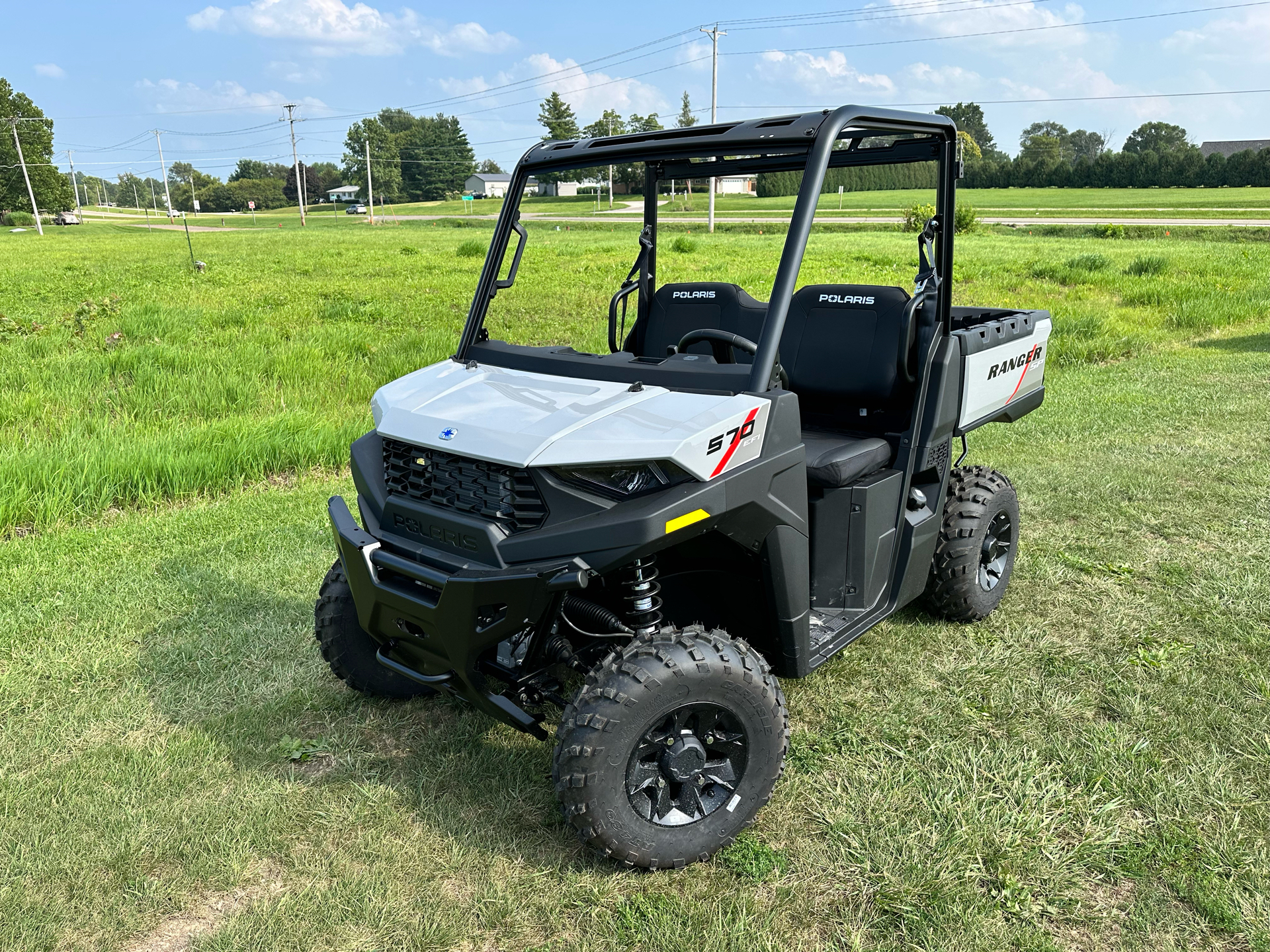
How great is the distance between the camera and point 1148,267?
17406mm

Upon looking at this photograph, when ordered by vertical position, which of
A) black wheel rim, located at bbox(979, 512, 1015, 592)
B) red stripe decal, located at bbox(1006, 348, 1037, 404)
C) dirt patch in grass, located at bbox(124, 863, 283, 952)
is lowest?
dirt patch in grass, located at bbox(124, 863, 283, 952)

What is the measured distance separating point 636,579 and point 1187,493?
4.70 meters

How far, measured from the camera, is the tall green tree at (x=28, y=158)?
70000 mm

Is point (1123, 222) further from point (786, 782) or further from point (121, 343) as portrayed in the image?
point (786, 782)

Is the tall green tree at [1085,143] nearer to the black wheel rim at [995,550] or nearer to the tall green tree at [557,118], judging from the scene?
the tall green tree at [557,118]

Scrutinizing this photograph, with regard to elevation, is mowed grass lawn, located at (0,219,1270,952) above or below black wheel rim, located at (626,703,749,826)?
below

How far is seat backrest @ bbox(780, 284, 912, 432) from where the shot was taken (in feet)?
12.4

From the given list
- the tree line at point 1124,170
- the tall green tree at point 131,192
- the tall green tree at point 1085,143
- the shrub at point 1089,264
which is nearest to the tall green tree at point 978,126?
the tree line at point 1124,170

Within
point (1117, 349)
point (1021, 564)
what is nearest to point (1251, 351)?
point (1117, 349)

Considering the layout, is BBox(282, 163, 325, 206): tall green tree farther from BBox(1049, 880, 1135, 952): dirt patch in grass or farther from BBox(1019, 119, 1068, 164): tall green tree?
BBox(1049, 880, 1135, 952): dirt patch in grass

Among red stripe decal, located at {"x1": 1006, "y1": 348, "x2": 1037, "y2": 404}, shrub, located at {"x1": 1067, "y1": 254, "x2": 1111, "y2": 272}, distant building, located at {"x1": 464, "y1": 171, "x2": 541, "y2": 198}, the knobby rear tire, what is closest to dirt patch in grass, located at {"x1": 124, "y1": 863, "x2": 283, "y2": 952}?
the knobby rear tire

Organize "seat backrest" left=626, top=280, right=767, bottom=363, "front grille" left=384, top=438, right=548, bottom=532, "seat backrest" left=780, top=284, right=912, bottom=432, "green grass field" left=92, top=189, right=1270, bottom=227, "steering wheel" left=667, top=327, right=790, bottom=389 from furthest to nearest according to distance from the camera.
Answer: "green grass field" left=92, top=189, right=1270, bottom=227
"seat backrest" left=626, top=280, right=767, bottom=363
"seat backrest" left=780, top=284, right=912, bottom=432
"steering wheel" left=667, top=327, right=790, bottom=389
"front grille" left=384, top=438, right=548, bottom=532

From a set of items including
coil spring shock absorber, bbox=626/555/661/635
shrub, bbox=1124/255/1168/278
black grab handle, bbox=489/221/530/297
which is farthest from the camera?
shrub, bbox=1124/255/1168/278

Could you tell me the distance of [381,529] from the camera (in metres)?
2.92
